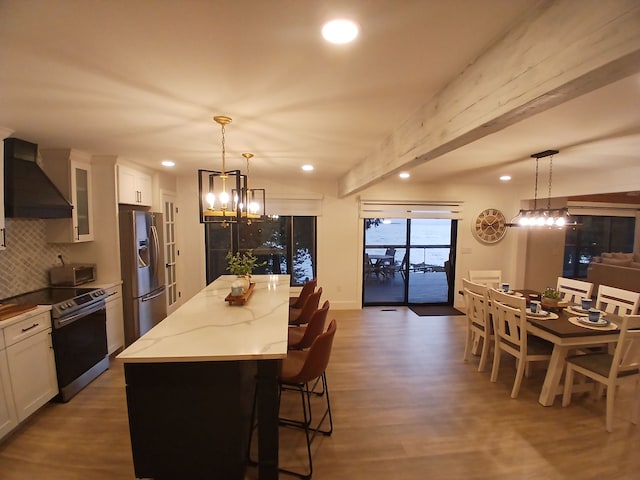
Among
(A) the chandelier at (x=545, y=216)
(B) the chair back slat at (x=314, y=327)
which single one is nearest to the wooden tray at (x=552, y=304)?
(A) the chandelier at (x=545, y=216)

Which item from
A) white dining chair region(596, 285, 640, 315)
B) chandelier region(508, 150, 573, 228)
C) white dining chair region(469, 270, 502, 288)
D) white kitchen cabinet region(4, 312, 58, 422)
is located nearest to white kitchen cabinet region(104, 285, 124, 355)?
white kitchen cabinet region(4, 312, 58, 422)

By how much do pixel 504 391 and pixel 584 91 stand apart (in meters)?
2.98

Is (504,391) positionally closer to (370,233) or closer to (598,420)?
(598,420)

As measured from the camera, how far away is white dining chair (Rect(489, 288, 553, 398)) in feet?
9.39

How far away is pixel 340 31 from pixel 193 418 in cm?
220

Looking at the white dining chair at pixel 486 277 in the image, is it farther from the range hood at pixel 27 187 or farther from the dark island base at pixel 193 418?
the range hood at pixel 27 187

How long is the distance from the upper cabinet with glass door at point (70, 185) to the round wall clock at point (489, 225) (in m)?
6.23

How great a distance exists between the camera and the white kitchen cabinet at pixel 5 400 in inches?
86.1

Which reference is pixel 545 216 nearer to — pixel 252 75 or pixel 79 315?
pixel 252 75

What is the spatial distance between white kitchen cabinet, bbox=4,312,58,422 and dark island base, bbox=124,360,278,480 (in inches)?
50.5

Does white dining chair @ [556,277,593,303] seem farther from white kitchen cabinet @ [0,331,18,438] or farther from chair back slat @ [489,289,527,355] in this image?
white kitchen cabinet @ [0,331,18,438]

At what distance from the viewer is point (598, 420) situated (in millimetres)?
2551

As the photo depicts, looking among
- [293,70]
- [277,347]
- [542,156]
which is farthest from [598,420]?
[293,70]

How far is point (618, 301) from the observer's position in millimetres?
3332
